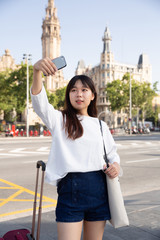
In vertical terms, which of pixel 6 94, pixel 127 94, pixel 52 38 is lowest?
pixel 6 94

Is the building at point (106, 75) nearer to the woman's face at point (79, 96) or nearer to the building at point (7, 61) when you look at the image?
the building at point (7, 61)

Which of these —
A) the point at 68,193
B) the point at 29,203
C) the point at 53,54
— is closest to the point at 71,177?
the point at 68,193

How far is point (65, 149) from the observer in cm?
179

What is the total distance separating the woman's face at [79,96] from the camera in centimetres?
194

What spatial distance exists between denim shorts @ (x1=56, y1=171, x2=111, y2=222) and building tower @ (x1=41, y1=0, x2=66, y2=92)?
72399mm

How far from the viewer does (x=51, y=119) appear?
6.09 feet

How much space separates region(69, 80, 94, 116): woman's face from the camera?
1.94 metres

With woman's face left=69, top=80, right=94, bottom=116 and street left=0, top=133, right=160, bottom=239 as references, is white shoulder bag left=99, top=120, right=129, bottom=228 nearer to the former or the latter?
woman's face left=69, top=80, right=94, bottom=116

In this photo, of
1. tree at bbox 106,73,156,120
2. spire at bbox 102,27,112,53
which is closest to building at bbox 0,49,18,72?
tree at bbox 106,73,156,120

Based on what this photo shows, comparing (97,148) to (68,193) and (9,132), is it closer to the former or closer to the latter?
(68,193)

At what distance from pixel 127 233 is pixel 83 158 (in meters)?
1.86

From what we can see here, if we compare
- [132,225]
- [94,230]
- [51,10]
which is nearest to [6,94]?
[132,225]

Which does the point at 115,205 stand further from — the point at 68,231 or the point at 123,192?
the point at 123,192

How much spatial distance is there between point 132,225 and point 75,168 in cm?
206
